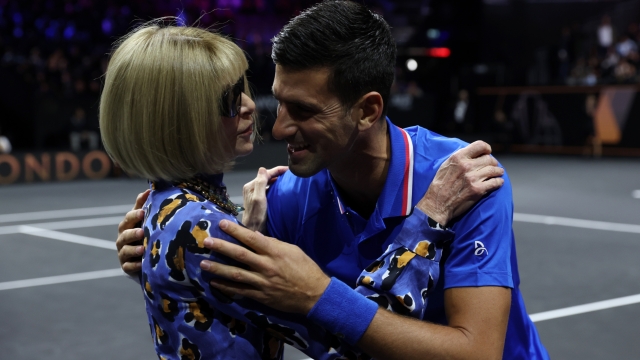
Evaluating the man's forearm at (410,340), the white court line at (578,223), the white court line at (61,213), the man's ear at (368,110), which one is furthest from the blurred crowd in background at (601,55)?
the man's forearm at (410,340)

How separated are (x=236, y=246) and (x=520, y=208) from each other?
33.1 feet

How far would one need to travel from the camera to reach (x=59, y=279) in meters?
6.80

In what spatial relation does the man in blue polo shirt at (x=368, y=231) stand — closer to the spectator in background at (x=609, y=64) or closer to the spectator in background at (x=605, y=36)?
the spectator in background at (x=609, y=64)

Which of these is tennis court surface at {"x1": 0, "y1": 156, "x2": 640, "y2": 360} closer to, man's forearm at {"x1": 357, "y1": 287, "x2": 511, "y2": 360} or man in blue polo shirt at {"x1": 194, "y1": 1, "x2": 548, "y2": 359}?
man in blue polo shirt at {"x1": 194, "y1": 1, "x2": 548, "y2": 359}

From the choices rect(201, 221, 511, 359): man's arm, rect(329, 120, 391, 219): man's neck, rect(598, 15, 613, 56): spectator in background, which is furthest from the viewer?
rect(598, 15, 613, 56): spectator in background

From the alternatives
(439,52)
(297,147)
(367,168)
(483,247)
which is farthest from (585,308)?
(439,52)

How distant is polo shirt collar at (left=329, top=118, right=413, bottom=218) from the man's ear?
123mm

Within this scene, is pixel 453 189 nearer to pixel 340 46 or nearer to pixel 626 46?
pixel 340 46

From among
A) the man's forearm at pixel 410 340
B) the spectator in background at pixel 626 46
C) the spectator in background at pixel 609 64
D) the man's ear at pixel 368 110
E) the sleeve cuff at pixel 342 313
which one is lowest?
the spectator in background at pixel 609 64

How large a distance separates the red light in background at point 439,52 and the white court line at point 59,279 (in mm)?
21505

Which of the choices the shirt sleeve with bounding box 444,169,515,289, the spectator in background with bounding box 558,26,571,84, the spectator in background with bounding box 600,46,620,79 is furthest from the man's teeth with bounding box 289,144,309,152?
the spectator in background with bounding box 558,26,571,84

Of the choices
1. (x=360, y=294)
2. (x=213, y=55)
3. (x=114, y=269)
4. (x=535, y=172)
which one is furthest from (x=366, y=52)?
(x=535, y=172)

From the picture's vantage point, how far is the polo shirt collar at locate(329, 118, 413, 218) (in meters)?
2.29

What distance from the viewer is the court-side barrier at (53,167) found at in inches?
606
